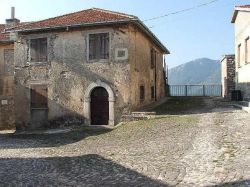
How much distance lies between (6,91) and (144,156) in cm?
1835

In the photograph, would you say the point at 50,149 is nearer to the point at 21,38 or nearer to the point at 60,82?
the point at 60,82

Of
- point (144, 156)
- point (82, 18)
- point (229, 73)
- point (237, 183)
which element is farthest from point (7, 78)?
point (237, 183)

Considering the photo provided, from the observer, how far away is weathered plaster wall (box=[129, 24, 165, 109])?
18.4 metres

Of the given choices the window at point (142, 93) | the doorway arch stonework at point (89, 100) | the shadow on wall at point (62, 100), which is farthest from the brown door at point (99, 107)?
the window at point (142, 93)

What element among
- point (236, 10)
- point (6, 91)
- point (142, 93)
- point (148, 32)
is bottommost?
point (142, 93)

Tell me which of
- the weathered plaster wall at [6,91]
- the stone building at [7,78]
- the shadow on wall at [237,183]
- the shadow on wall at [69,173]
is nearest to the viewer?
the shadow on wall at [237,183]

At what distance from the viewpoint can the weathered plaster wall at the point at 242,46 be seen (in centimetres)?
1878

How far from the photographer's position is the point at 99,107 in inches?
737

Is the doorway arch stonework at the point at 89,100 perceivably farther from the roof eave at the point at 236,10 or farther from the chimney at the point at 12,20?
the chimney at the point at 12,20

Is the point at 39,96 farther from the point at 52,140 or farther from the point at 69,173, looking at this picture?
the point at 69,173

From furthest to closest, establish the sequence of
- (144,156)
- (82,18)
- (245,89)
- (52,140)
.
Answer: (245,89) → (82,18) → (52,140) → (144,156)

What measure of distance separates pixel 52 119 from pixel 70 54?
3.71m

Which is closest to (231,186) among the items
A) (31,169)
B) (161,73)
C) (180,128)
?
(31,169)

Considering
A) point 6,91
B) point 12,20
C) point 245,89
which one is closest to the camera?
point 245,89
